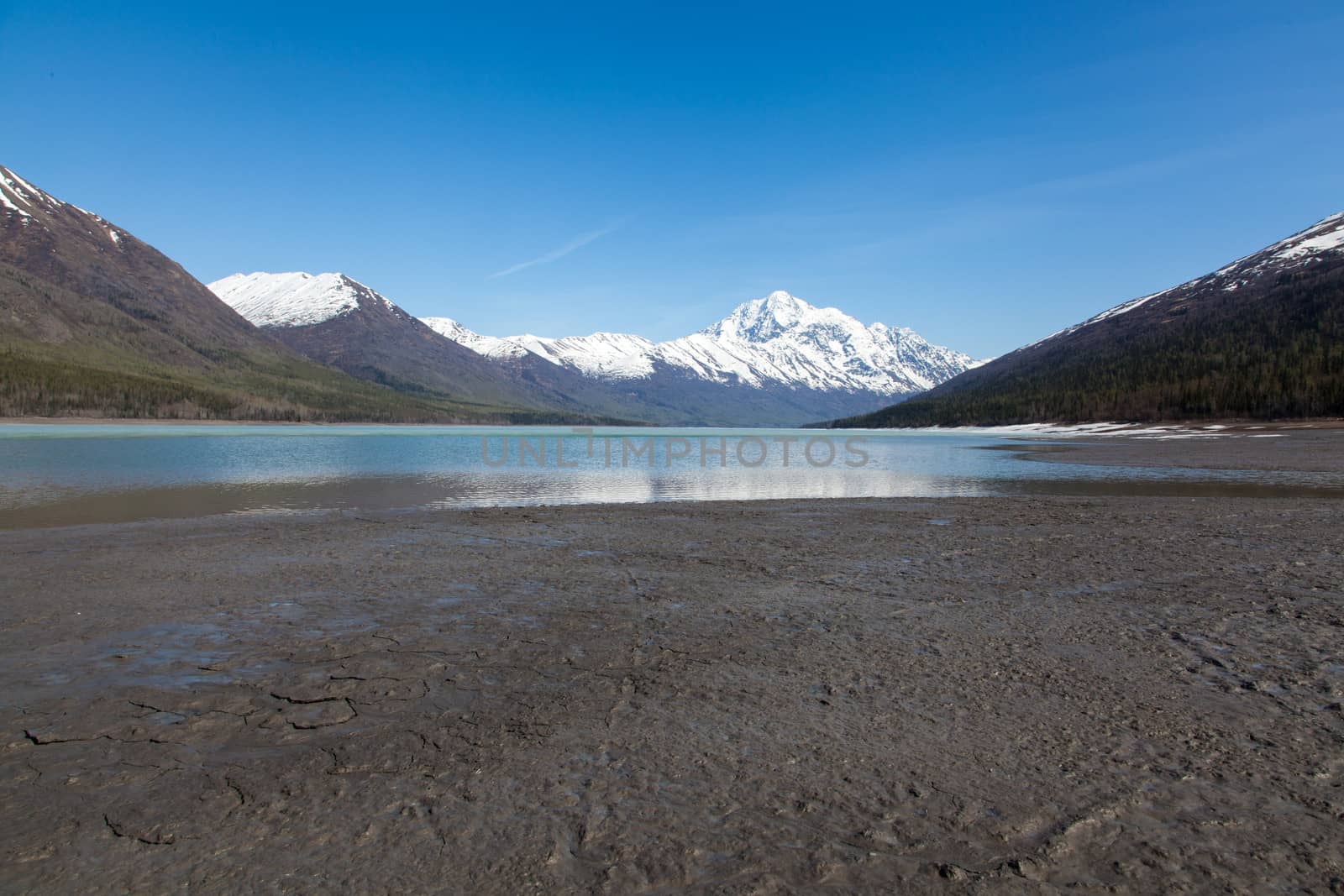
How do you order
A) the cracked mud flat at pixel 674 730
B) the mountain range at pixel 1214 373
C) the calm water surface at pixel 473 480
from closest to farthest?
1. the cracked mud flat at pixel 674 730
2. the calm water surface at pixel 473 480
3. the mountain range at pixel 1214 373

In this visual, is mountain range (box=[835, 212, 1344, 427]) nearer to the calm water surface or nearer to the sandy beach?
the calm water surface

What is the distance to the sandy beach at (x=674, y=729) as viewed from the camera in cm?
435

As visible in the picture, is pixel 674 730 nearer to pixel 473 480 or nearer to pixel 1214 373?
pixel 473 480

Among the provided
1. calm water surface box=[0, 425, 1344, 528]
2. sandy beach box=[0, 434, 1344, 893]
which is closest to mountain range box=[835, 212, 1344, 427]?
calm water surface box=[0, 425, 1344, 528]

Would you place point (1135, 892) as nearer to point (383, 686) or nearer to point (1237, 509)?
point (383, 686)

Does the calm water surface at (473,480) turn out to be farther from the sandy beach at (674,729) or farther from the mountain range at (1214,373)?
the mountain range at (1214,373)

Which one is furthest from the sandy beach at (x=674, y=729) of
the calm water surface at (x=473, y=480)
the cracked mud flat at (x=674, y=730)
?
the calm water surface at (x=473, y=480)

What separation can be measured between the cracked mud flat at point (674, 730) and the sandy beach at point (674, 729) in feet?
0.11

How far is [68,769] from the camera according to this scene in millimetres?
5512

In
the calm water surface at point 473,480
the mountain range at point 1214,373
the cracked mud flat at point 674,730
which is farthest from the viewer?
the mountain range at point 1214,373

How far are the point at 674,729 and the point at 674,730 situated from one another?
0.02 metres

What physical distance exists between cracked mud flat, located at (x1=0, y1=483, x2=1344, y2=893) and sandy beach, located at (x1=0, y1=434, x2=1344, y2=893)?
0.11ft

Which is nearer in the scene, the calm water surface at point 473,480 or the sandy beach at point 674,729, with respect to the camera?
the sandy beach at point 674,729

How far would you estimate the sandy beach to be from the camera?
4.35 m
